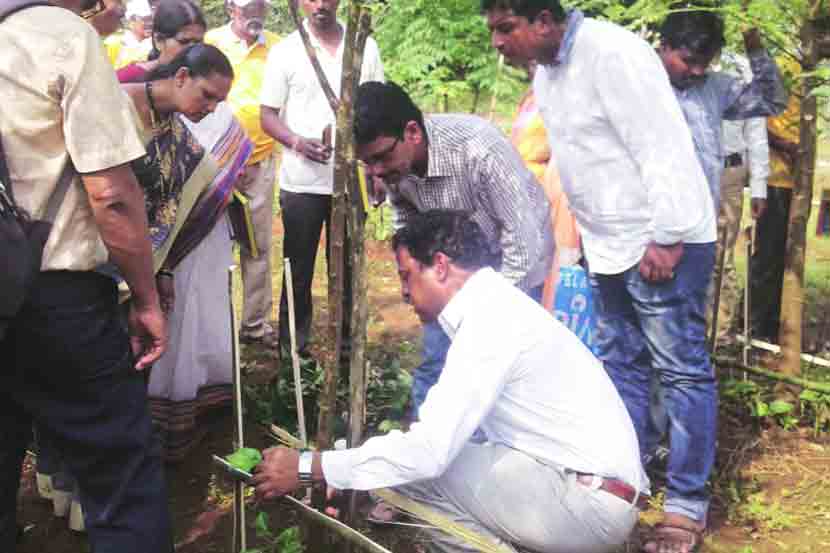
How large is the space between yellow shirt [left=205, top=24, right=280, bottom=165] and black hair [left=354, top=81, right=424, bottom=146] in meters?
2.04

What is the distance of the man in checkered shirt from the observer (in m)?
3.05

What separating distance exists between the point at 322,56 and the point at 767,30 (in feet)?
6.73

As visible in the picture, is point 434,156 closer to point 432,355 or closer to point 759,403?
point 432,355

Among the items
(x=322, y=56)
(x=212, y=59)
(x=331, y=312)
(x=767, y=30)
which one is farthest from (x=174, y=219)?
(x=767, y=30)

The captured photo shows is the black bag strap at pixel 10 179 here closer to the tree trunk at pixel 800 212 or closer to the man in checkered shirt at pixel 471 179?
the man in checkered shirt at pixel 471 179

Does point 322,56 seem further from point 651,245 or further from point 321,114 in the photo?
point 651,245

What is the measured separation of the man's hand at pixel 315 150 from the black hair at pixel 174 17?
0.75 m

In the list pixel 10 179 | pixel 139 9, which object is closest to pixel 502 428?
pixel 10 179

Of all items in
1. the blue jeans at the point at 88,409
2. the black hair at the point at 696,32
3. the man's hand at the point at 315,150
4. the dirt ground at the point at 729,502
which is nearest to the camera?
the blue jeans at the point at 88,409

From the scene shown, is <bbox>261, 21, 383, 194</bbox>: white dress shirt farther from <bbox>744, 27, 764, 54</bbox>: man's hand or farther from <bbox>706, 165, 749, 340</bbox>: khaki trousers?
<bbox>706, 165, 749, 340</bbox>: khaki trousers

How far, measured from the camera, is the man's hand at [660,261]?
2.98 metres

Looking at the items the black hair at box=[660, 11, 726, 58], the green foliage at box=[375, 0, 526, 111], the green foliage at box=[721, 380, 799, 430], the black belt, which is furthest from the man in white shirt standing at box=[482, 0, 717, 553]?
the green foliage at box=[375, 0, 526, 111]

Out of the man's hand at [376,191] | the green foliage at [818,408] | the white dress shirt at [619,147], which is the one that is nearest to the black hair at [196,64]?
the man's hand at [376,191]

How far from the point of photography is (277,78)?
14.5ft
